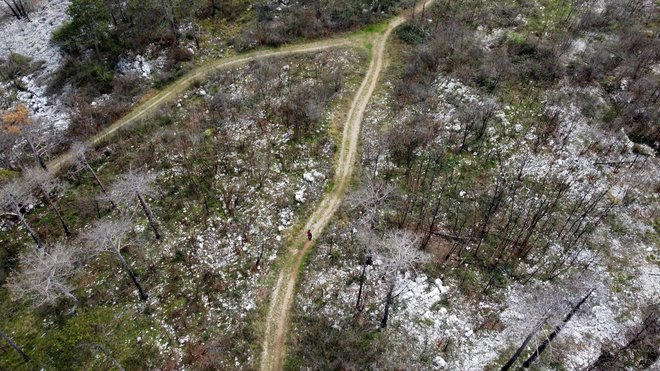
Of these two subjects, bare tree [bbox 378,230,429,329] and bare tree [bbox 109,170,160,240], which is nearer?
bare tree [bbox 378,230,429,329]

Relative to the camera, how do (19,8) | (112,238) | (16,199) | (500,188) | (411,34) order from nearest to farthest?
(112,238)
(500,188)
(16,199)
(411,34)
(19,8)

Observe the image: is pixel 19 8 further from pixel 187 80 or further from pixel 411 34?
pixel 411 34

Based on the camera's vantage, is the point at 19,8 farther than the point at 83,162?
Yes

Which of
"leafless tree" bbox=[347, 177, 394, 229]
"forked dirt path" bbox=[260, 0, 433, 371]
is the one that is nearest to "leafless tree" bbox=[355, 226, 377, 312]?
"leafless tree" bbox=[347, 177, 394, 229]

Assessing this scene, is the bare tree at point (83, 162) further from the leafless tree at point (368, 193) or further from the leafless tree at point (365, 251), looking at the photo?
the leafless tree at point (365, 251)

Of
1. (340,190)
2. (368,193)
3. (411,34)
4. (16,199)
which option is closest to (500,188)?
(368,193)

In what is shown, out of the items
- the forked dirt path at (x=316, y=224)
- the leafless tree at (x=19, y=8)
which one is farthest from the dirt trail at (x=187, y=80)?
the leafless tree at (x=19, y=8)

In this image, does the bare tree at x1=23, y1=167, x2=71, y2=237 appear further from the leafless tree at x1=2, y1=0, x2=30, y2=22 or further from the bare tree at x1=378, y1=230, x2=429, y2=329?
the leafless tree at x1=2, y1=0, x2=30, y2=22
